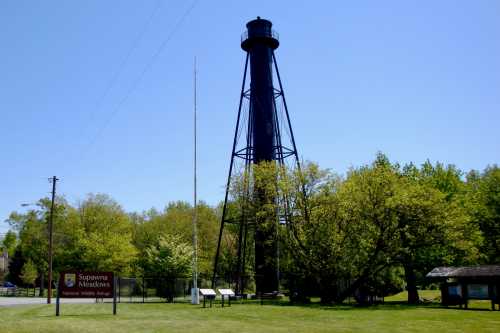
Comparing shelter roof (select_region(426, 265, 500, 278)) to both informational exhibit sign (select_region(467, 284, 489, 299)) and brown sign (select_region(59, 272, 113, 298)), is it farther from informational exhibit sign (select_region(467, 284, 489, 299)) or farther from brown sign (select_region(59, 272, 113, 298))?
brown sign (select_region(59, 272, 113, 298))

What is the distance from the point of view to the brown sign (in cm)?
2269

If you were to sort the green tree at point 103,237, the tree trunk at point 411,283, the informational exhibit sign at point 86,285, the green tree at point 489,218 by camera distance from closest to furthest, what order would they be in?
the informational exhibit sign at point 86,285 < the tree trunk at point 411,283 < the green tree at point 489,218 < the green tree at point 103,237

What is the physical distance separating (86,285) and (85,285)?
45 mm

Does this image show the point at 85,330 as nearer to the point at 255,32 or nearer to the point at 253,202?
the point at 253,202

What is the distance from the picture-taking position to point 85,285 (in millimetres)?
23047

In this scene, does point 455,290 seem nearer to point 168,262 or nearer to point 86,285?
point 86,285

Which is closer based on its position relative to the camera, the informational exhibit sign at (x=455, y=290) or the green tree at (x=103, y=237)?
the informational exhibit sign at (x=455, y=290)

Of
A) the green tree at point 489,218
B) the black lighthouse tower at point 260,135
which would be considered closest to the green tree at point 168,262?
the black lighthouse tower at point 260,135

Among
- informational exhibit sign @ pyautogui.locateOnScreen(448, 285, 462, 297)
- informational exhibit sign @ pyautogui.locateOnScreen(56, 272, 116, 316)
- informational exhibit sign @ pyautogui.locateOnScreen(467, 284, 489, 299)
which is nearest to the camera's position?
informational exhibit sign @ pyautogui.locateOnScreen(56, 272, 116, 316)

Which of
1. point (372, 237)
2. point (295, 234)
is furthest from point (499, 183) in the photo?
point (295, 234)

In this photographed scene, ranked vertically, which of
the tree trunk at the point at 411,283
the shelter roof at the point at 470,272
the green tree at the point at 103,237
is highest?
the green tree at the point at 103,237

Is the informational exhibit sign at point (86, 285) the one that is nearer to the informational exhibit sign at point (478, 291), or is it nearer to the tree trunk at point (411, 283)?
the informational exhibit sign at point (478, 291)

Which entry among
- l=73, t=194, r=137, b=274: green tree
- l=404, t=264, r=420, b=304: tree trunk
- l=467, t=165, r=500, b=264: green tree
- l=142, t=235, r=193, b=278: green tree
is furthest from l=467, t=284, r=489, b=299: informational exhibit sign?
l=73, t=194, r=137, b=274: green tree

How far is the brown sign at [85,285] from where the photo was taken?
22.7 m
